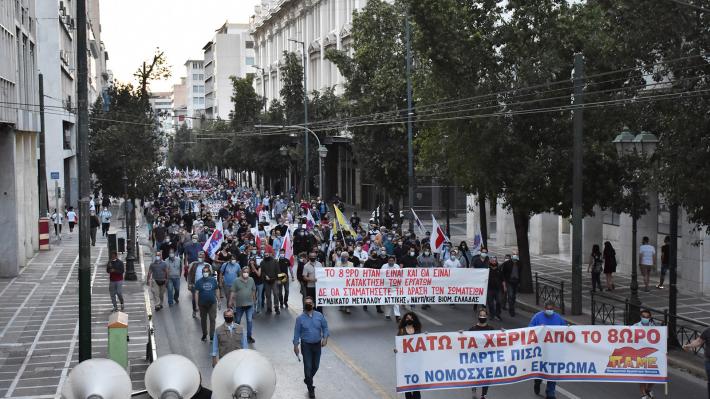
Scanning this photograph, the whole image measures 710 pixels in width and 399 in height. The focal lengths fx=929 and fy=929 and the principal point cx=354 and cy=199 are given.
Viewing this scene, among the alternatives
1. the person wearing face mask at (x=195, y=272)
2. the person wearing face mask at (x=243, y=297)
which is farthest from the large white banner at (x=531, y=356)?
the person wearing face mask at (x=195, y=272)

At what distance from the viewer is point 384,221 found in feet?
136

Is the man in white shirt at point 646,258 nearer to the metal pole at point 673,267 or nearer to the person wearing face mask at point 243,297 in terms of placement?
the metal pole at point 673,267

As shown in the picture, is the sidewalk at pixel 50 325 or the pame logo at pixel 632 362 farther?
the sidewalk at pixel 50 325

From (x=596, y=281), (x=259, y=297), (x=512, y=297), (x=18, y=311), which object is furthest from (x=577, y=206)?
(x=18, y=311)

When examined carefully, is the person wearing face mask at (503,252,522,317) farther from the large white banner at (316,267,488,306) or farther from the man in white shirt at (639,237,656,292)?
the man in white shirt at (639,237,656,292)

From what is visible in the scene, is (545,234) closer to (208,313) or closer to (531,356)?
(208,313)

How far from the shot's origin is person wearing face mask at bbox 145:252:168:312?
2172cm

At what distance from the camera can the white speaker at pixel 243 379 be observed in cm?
671

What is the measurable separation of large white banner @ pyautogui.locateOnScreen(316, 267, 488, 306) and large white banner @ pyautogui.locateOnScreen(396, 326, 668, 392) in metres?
7.39

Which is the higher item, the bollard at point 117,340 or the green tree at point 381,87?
the green tree at point 381,87

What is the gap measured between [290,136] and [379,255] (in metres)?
43.4

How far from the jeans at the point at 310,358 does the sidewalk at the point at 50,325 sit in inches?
104

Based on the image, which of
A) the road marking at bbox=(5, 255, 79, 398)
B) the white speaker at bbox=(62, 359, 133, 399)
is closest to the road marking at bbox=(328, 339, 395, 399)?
the road marking at bbox=(5, 255, 79, 398)

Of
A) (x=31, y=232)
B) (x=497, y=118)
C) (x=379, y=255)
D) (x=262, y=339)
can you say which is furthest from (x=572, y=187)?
(x=31, y=232)
